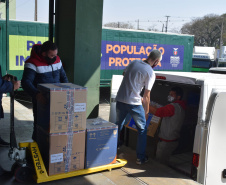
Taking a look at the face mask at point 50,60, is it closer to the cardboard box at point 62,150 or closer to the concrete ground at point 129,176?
the cardboard box at point 62,150

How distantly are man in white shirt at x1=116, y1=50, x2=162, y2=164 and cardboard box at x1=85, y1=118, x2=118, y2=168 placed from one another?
1.46ft

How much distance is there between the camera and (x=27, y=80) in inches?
166

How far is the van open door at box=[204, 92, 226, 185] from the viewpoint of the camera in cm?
359

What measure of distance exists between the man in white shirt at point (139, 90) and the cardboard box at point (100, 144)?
→ 44 cm

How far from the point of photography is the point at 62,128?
3.69 m

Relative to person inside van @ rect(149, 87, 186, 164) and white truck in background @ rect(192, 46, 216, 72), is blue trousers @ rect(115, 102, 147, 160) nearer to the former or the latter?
person inside van @ rect(149, 87, 186, 164)

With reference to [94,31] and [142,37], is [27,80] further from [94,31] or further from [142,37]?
[142,37]

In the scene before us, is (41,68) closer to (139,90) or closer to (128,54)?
(139,90)

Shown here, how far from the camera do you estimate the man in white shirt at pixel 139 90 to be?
423cm

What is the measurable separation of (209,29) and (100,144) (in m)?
63.7

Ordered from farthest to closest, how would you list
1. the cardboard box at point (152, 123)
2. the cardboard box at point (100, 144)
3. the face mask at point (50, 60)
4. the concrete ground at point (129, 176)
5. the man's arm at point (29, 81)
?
1. the cardboard box at point (152, 123)
2. the face mask at point (50, 60)
3. the man's arm at point (29, 81)
4. the cardboard box at point (100, 144)
5. the concrete ground at point (129, 176)

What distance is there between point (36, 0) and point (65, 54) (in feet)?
94.6

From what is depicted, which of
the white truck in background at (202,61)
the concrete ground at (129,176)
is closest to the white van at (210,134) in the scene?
the concrete ground at (129,176)

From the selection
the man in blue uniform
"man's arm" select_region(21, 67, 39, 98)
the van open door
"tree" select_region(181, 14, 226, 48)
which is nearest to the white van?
the van open door
